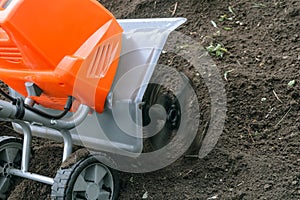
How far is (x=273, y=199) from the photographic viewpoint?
72.7 inches

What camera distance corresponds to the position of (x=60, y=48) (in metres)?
1.76

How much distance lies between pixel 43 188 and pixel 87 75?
47cm

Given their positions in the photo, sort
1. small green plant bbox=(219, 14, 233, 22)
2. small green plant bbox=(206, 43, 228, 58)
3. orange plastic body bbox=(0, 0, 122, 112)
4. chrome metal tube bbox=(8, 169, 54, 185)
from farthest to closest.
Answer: small green plant bbox=(219, 14, 233, 22), small green plant bbox=(206, 43, 228, 58), chrome metal tube bbox=(8, 169, 54, 185), orange plastic body bbox=(0, 0, 122, 112)

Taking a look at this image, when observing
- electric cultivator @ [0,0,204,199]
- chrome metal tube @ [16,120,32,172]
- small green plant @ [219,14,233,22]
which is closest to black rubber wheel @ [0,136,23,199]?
electric cultivator @ [0,0,204,199]

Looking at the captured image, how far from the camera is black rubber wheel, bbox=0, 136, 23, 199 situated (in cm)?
205

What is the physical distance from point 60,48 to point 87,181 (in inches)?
17.1

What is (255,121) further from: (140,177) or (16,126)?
(16,126)

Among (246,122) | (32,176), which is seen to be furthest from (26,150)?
(246,122)

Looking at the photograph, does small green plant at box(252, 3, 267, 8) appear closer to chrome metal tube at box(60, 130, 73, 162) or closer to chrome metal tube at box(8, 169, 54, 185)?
chrome metal tube at box(60, 130, 73, 162)

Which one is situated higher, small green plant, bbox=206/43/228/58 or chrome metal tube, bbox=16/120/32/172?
chrome metal tube, bbox=16/120/32/172

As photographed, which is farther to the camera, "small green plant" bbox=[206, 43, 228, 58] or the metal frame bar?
"small green plant" bbox=[206, 43, 228, 58]

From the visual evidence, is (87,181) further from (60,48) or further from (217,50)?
(217,50)

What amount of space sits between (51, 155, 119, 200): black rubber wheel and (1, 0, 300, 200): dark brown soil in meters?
0.08

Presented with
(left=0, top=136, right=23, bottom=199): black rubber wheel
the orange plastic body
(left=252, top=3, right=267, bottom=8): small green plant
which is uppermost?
the orange plastic body
